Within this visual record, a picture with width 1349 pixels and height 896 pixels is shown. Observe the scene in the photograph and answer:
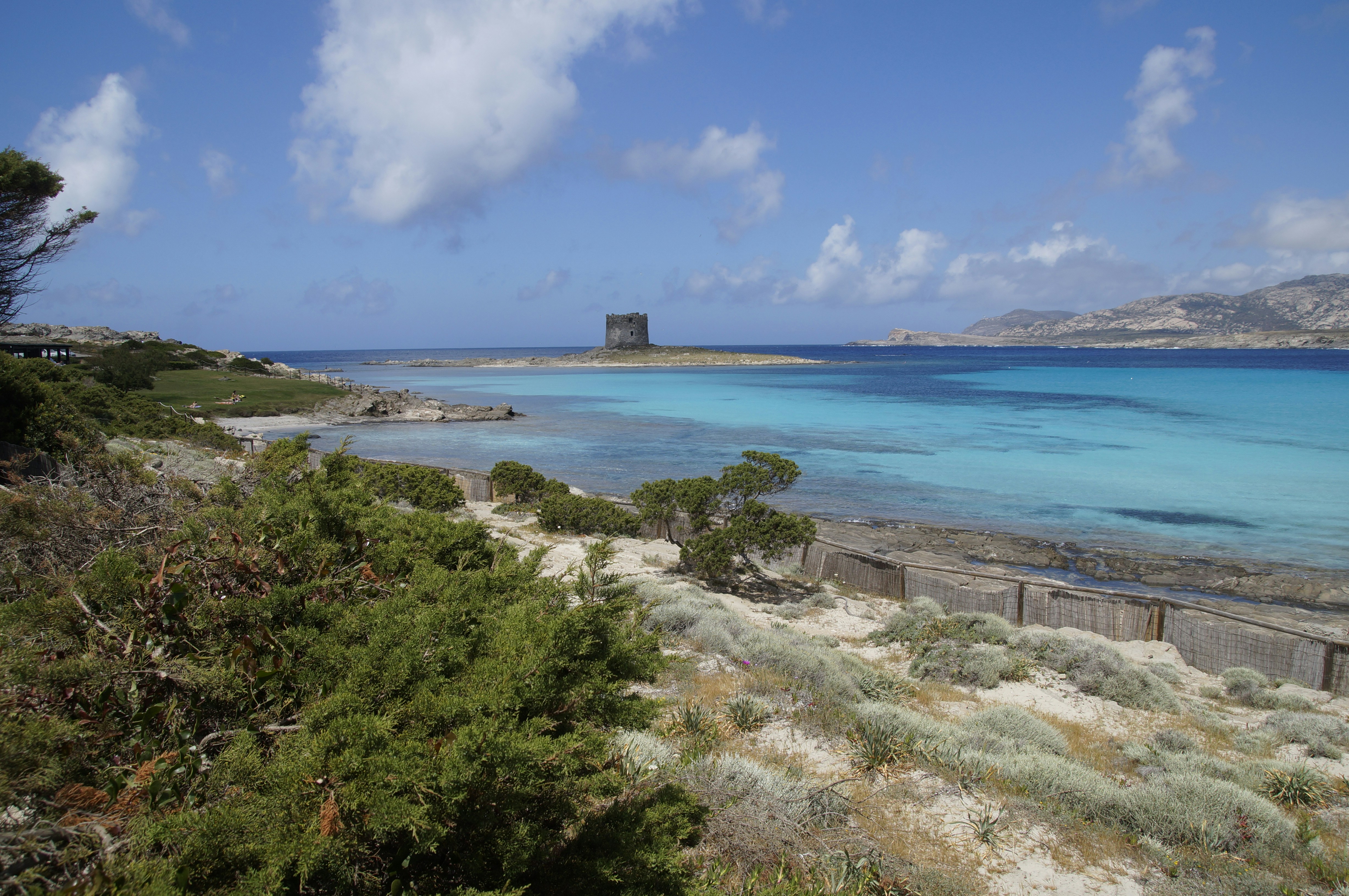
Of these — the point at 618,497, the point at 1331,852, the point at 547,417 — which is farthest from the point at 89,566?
the point at 547,417

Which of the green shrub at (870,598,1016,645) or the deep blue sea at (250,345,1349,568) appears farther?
the deep blue sea at (250,345,1349,568)

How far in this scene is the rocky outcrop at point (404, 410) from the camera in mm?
40219

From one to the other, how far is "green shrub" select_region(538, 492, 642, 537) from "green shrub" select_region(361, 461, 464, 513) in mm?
2066

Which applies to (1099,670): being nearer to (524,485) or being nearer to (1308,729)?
(1308,729)

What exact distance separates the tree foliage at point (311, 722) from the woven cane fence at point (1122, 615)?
8735 millimetres

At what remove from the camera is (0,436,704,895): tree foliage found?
2.07m

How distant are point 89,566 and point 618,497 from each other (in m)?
16.3

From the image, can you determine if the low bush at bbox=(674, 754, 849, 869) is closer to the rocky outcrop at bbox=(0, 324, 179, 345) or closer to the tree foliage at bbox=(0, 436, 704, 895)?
the tree foliage at bbox=(0, 436, 704, 895)

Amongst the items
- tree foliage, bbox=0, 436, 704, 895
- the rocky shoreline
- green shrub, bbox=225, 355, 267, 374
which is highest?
green shrub, bbox=225, 355, 267, 374

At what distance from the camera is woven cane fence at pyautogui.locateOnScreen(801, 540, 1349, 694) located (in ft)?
28.0

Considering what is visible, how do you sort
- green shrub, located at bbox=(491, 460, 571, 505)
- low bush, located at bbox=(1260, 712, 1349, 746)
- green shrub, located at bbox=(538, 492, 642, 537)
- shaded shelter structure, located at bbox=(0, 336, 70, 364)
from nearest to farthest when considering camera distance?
1. low bush, located at bbox=(1260, 712, 1349, 746)
2. green shrub, located at bbox=(538, 492, 642, 537)
3. green shrub, located at bbox=(491, 460, 571, 505)
4. shaded shelter structure, located at bbox=(0, 336, 70, 364)

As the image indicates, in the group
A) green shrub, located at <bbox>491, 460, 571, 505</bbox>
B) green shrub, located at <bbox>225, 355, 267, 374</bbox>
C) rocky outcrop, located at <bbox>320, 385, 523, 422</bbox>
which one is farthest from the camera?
green shrub, located at <bbox>225, 355, 267, 374</bbox>

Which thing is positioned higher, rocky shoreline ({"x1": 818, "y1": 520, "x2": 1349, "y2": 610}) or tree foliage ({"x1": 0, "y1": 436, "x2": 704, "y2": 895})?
tree foliage ({"x1": 0, "y1": 436, "x2": 704, "y2": 895})

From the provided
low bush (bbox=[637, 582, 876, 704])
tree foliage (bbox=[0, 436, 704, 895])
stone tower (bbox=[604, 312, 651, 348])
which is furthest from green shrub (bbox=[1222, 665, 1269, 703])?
stone tower (bbox=[604, 312, 651, 348])
